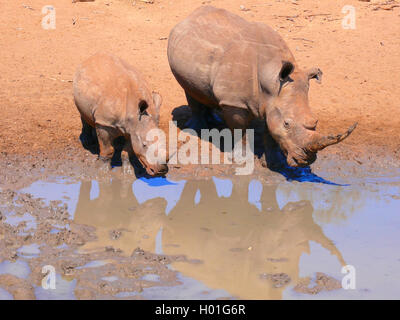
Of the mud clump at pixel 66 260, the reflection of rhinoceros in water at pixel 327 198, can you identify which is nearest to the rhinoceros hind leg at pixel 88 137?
the mud clump at pixel 66 260

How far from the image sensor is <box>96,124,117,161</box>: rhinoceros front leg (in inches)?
361

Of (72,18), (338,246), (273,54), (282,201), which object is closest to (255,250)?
(338,246)

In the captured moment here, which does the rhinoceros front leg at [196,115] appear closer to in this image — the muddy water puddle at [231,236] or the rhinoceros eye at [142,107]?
the muddy water puddle at [231,236]

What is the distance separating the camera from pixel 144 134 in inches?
349

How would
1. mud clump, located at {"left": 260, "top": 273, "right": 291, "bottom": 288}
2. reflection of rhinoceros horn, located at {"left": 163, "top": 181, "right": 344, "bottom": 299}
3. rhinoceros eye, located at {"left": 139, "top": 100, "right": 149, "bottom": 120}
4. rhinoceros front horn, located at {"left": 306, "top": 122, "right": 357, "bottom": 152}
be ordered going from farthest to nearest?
rhinoceros eye, located at {"left": 139, "top": 100, "right": 149, "bottom": 120} → rhinoceros front horn, located at {"left": 306, "top": 122, "right": 357, "bottom": 152} → reflection of rhinoceros horn, located at {"left": 163, "top": 181, "right": 344, "bottom": 299} → mud clump, located at {"left": 260, "top": 273, "right": 291, "bottom": 288}

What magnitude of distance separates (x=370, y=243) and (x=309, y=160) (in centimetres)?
169

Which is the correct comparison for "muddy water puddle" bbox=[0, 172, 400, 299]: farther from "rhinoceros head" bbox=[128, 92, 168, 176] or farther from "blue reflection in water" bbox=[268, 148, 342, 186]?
"rhinoceros head" bbox=[128, 92, 168, 176]

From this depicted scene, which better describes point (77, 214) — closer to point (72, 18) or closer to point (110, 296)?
point (110, 296)

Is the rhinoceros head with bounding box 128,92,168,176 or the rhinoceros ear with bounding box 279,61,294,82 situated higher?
the rhinoceros ear with bounding box 279,61,294,82

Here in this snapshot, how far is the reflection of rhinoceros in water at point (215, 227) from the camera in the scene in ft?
22.4

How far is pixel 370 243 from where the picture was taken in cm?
754

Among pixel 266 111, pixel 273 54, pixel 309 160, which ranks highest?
pixel 273 54

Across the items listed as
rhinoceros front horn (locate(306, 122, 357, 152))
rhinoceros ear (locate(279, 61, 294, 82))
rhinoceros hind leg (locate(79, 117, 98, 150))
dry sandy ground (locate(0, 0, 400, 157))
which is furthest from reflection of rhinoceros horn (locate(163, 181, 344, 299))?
dry sandy ground (locate(0, 0, 400, 157))

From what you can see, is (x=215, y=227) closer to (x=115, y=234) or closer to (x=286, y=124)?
(x=115, y=234)
